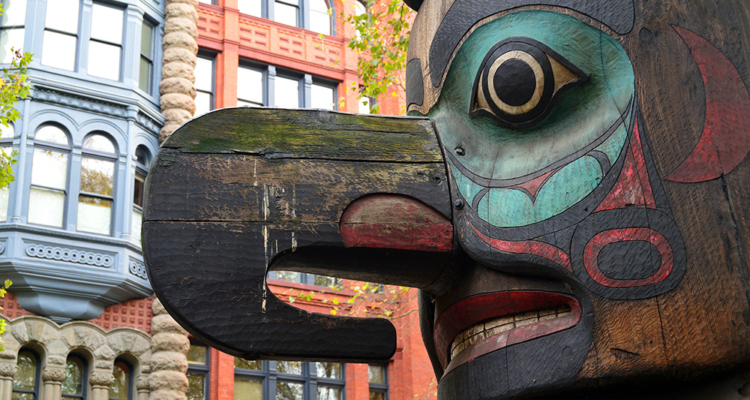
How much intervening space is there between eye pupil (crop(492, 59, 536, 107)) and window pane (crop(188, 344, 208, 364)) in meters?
13.7

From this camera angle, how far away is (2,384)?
1216 cm

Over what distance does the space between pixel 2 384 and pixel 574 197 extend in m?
12.2

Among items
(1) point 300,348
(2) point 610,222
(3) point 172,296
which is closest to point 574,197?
(2) point 610,222

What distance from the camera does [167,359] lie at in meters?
Result: 13.8

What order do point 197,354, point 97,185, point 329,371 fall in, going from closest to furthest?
point 97,185 < point 197,354 < point 329,371

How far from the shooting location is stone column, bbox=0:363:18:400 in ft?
39.8

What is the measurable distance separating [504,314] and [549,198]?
1.17 feet

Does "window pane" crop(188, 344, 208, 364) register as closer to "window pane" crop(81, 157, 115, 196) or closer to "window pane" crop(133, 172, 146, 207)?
"window pane" crop(133, 172, 146, 207)

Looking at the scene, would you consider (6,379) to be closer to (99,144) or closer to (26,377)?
(26,377)

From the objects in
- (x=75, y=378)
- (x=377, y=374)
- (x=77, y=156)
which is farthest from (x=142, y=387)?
(x=377, y=374)

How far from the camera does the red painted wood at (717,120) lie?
2.07 metres

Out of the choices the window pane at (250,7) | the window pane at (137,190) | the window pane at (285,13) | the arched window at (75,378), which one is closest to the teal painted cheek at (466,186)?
the arched window at (75,378)

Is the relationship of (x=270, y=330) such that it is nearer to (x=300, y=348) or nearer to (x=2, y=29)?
(x=300, y=348)

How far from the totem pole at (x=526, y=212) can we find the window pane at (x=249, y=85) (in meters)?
15.6
